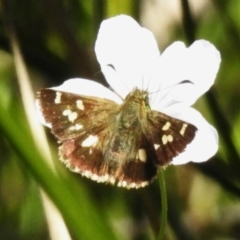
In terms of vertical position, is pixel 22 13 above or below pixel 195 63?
above

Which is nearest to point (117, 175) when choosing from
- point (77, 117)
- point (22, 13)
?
point (77, 117)

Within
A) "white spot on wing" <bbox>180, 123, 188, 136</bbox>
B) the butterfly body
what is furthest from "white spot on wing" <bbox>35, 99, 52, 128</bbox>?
"white spot on wing" <bbox>180, 123, 188, 136</bbox>

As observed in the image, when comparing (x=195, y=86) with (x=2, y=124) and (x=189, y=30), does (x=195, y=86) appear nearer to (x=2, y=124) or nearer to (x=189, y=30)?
(x=189, y=30)

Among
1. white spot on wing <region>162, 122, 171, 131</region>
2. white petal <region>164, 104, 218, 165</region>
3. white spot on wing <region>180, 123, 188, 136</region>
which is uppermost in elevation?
white spot on wing <region>162, 122, 171, 131</region>

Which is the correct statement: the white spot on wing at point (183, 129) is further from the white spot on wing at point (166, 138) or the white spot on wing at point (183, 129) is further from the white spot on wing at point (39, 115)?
the white spot on wing at point (39, 115)

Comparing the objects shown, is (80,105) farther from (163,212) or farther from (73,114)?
(163,212)

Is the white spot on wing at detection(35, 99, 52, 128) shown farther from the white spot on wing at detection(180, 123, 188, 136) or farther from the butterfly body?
the white spot on wing at detection(180, 123, 188, 136)

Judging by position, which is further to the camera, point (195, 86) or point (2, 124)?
point (195, 86)
